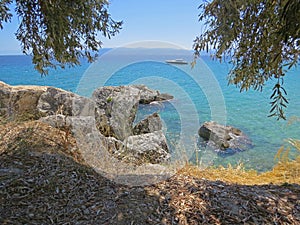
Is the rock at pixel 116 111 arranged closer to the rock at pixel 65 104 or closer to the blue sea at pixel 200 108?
the rock at pixel 65 104

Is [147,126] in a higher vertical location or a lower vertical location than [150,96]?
higher

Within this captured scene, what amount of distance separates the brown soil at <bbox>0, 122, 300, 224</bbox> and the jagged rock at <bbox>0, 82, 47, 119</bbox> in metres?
2.86

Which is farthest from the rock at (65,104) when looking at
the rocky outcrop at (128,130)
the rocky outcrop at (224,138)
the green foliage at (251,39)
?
the rocky outcrop at (224,138)

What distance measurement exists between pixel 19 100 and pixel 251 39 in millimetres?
5095

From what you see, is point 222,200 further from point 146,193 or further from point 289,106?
point 289,106

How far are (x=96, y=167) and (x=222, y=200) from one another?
1424mm

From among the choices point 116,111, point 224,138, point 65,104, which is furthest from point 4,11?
point 224,138

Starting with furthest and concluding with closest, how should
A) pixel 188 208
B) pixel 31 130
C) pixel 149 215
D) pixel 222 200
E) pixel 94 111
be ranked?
pixel 94 111, pixel 31 130, pixel 222 200, pixel 188 208, pixel 149 215

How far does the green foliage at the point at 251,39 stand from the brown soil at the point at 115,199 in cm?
92

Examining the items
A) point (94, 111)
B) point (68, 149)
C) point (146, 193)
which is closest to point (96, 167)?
point (68, 149)

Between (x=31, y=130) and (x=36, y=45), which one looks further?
(x=31, y=130)

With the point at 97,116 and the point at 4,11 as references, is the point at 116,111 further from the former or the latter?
the point at 4,11

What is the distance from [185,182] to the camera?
7.84ft

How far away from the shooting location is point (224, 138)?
28.0 feet
